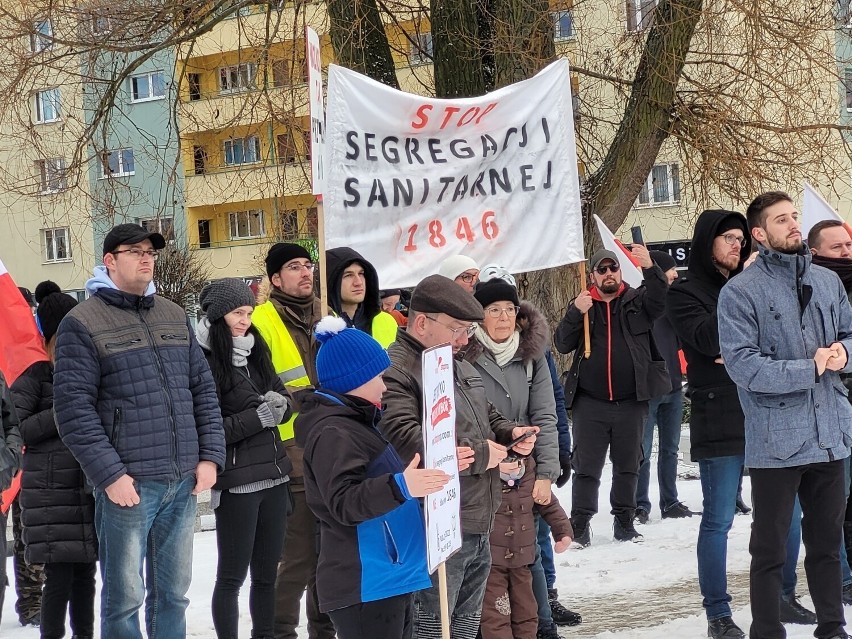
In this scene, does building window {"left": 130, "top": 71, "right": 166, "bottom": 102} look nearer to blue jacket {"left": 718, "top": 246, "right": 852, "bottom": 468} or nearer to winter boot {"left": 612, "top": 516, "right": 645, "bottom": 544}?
winter boot {"left": 612, "top": 516, "right": 645, "bottom": 544}

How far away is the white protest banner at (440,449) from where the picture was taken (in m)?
3.85

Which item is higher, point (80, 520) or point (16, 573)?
point (80, 520)

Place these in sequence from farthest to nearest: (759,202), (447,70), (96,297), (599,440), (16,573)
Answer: (447,70)
(599,440)
(16,573)
(759,202)
(96,297)

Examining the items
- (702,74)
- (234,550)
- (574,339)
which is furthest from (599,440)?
(702,74)

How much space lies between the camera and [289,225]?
46.5 ft

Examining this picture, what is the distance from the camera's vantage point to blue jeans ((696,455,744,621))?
224 inches

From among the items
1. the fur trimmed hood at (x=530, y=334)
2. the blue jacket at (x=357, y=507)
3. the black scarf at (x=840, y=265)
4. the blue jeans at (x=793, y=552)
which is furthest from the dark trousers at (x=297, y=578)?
the black scarf at (x=840, y=265)

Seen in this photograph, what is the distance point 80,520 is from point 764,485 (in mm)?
3125

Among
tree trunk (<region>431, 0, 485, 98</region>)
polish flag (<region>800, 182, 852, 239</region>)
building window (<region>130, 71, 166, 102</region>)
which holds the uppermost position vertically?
building window (<region>130, 71, 166, 102</region>)

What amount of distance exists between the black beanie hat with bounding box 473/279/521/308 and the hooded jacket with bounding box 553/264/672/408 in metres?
2.40

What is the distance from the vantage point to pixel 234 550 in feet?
17.7

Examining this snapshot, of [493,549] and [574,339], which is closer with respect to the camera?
[493,549]

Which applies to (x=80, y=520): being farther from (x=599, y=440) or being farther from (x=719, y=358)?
(x=599, y=440)

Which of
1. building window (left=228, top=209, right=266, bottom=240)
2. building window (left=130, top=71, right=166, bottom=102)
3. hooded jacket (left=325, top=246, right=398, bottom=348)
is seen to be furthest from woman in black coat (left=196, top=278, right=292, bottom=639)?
building window (left=130, top=71, right=166, bottom=102)
